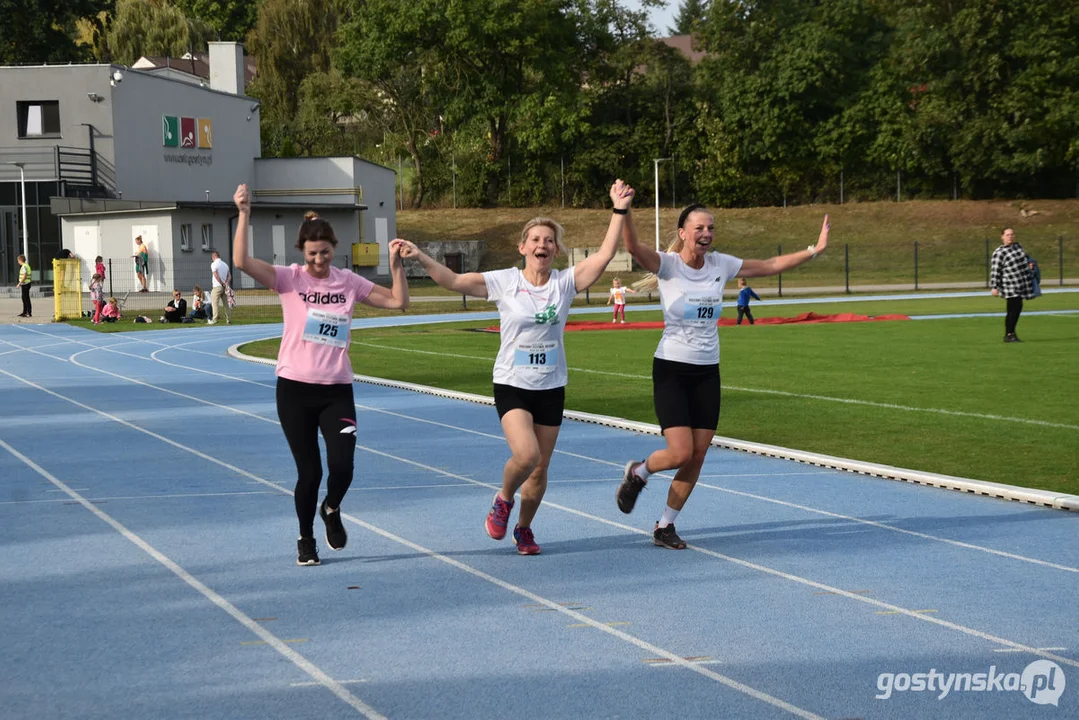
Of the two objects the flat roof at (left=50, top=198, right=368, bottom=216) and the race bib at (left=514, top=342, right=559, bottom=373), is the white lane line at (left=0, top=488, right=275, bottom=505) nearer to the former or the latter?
the race bib at (left=514, top=342, right=559, bottom=373)

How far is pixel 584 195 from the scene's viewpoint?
278 feet

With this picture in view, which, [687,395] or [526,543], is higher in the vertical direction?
[687,395]

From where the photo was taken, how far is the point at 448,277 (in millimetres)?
7676

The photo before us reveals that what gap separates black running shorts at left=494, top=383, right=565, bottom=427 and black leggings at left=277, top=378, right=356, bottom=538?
2.77ft

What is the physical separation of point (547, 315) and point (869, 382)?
11480 millimetres

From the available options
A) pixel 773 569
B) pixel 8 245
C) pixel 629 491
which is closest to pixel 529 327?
pixel 629 491

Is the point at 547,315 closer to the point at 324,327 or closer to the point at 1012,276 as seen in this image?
the point at 324,327

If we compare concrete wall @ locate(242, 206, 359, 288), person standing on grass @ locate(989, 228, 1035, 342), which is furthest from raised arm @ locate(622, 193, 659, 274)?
concrete wall @ locate(242, 206, 359, 288)

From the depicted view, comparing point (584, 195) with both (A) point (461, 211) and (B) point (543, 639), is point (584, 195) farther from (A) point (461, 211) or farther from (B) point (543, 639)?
(B) point (543, 639)

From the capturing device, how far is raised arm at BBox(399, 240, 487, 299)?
7.50m

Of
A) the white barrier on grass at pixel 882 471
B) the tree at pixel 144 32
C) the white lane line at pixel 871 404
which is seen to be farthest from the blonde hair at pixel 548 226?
the tree at pixel 144 32

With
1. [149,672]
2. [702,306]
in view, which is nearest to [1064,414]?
[702,306]

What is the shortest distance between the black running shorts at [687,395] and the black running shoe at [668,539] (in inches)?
25.5

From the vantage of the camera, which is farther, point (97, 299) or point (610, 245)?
point (97, 299)
